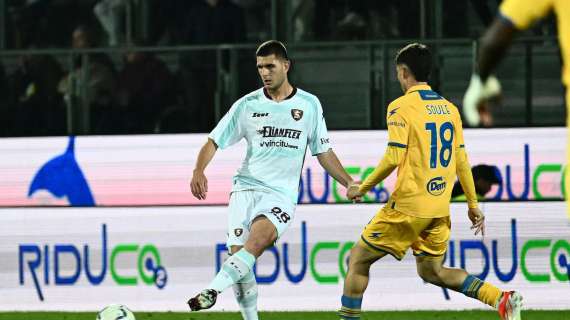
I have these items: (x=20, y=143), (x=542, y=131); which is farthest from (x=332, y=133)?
(x=20, y=143)

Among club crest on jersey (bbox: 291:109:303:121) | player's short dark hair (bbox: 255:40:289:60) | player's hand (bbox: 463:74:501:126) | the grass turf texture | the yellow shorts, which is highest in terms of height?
player's short dark hair (bbox: 255:40:289:60)

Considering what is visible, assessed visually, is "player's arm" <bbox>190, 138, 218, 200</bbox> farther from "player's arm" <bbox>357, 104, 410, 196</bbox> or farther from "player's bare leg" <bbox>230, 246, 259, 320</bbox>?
"player's arm" <bbox>357, 104, 410, 196</bbox>

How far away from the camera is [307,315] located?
34.4 feet

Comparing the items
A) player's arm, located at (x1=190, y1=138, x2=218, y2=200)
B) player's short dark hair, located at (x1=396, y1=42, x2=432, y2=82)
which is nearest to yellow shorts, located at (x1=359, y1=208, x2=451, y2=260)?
player's short dark hair, located at (x1=396, y1=42, x2=432, y2=82)

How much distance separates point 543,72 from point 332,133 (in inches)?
81.2

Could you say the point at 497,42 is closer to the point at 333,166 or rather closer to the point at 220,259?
the point at 333,166

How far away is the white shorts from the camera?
8414 millimetres

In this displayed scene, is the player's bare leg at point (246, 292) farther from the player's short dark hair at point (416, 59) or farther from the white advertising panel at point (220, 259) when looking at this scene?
the white advertising panel at point (220, 259)

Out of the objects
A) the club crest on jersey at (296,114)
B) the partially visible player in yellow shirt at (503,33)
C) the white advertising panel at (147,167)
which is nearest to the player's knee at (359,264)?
the club crest on jersey at (296,114)

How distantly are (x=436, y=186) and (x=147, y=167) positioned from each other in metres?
4.38

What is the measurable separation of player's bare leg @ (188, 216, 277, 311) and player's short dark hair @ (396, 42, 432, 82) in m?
1.29

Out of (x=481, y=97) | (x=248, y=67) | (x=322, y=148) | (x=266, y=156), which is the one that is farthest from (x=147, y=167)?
(x=481, y=97)

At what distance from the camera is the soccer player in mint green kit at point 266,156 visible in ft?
27.6

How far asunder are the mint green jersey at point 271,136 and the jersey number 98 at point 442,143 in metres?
0.79
